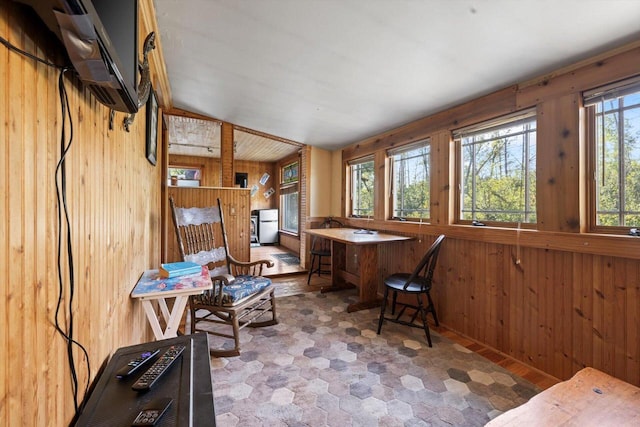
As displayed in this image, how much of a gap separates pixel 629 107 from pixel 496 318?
1.68 meters

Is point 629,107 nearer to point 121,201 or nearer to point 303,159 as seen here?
point 121,201

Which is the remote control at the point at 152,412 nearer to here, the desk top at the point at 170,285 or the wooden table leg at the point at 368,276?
the desk top at the point at 170,285

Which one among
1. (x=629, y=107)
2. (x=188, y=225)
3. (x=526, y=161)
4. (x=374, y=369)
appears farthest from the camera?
(x=188, y=225)

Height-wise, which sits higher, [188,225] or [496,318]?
[188,225]

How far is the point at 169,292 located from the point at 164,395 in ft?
2.51

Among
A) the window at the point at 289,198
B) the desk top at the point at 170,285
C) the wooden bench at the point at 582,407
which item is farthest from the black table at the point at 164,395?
the window at the point at 289,198

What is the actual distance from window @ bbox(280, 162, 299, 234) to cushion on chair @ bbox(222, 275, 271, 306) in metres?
3.83

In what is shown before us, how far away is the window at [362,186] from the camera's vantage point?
4.09 metres

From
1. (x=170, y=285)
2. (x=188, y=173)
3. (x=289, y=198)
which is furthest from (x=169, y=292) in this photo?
(x=188, y=173)

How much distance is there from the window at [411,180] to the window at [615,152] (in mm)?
1363

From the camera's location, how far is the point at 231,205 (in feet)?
13.0

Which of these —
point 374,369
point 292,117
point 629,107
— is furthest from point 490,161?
point 292,117

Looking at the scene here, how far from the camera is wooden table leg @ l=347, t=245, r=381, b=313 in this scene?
10.6ft

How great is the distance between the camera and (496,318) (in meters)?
2.34
